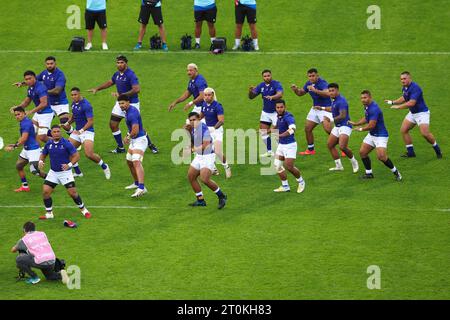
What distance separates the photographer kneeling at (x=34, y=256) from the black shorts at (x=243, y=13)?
16853 mm

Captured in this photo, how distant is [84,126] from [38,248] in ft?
24.5

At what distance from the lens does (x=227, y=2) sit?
1689 inches

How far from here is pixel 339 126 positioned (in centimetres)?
3058

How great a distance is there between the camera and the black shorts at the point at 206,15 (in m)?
38.5

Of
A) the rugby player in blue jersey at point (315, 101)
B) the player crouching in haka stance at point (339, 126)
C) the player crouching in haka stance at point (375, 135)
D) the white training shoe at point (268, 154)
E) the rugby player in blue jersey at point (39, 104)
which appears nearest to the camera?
the player crouching in haka stance at point (375, 135)

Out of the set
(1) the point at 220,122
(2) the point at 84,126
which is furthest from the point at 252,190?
(2) the point at 84,126

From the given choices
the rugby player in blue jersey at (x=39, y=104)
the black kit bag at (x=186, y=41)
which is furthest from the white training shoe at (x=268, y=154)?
the black kit bag at (x=186, y=41)

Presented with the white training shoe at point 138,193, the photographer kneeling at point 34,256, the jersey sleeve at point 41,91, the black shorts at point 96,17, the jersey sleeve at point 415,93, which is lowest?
the white training shoe at point 138,193

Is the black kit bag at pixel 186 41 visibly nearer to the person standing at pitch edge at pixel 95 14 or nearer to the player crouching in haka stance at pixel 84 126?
the person standing at pitch edge at pixel 95 14

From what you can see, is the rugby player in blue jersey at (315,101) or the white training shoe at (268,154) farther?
the white training shoe at (268,154)

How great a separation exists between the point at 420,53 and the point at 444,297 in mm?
17974

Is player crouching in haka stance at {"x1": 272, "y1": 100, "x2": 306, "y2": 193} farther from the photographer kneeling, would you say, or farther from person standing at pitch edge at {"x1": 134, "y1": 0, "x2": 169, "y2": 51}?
person standing at pitch edge at {"x1": 134, "y1": 0, "x2": 169, "y2": 51}

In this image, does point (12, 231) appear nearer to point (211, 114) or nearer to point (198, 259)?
point (198, 259)

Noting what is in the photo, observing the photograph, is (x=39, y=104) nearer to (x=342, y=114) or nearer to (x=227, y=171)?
(x=227, y=171)
